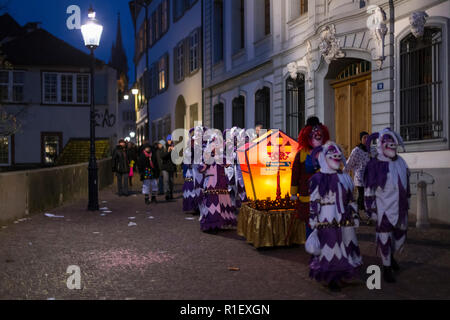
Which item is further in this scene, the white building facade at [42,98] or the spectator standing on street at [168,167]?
the white building facade at [42,98]

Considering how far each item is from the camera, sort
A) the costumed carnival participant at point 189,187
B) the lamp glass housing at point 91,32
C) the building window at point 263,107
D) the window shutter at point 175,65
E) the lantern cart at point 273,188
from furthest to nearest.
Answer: the window shutter at point 175,65 < the building window at point 263,107 < the lamp glass housing at point 91,32 < the costumed carnival participant at point 189,187 < the lantern cart at point 273,188

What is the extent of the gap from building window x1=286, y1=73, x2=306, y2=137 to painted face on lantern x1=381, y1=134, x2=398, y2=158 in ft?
34.2

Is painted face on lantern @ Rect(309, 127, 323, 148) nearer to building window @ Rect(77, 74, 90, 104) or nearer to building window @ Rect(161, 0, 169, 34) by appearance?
building window @ Rect(77, 74, 90, 104)

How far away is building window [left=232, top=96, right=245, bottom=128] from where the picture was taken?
71.1ft

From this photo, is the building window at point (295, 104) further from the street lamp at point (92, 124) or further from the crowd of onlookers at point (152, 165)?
the street lamp at point (92, 124)

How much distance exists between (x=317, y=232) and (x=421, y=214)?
4.73 meters

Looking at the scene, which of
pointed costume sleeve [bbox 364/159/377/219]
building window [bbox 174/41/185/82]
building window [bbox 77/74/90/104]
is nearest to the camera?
pointed costume sleeve [bbox 364/159/377/219]

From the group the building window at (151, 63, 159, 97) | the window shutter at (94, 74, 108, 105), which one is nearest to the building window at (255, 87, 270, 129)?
the window shutter at (94, 74, 108, 105)

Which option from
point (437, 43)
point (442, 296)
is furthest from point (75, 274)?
point (437, 43)

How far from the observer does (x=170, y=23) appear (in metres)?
31.8

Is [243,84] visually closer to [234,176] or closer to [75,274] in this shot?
[234,176]

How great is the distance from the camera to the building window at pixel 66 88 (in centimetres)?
3116

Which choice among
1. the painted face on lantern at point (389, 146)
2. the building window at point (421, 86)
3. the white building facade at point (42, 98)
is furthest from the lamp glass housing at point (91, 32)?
the white building facade at point (42, 98)

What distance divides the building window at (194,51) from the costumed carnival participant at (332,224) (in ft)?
70.6
